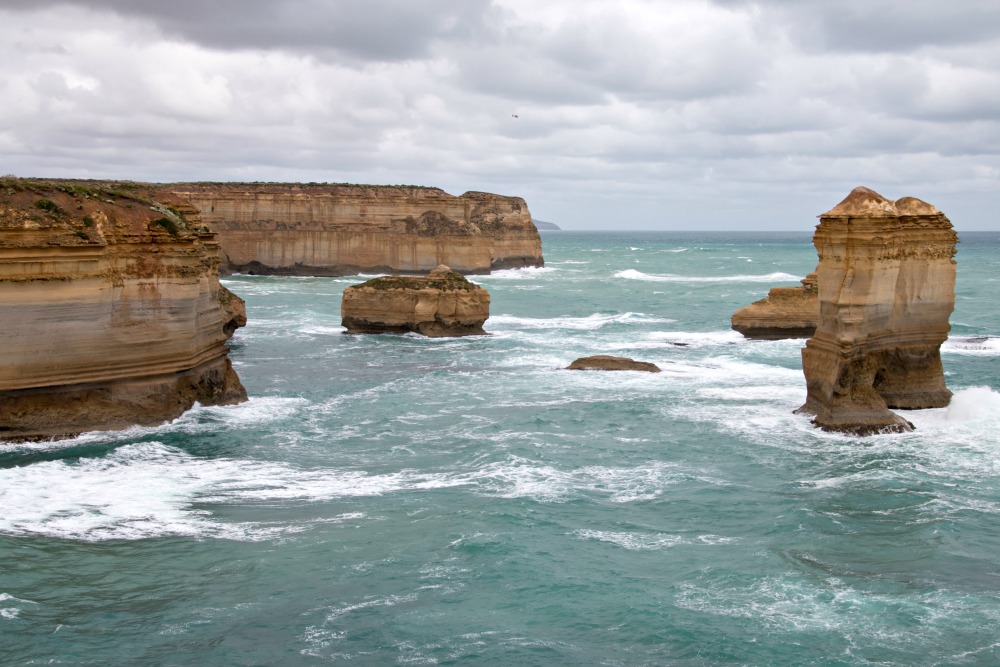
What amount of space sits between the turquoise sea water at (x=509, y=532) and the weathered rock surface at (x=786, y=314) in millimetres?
9171

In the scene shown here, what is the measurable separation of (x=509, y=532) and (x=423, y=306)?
22853 mm

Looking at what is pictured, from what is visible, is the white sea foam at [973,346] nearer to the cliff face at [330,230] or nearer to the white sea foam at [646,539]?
the white sea foam at [646,539]

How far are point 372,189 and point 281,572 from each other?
6672 centimetres

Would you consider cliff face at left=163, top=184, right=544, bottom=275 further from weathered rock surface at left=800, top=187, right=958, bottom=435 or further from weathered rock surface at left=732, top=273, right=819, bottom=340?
weathered rock surface at left=800, top=187, right=958, bottom=435

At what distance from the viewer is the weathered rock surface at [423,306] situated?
36.1 m

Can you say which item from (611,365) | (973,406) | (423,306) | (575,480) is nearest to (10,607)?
(575,480)

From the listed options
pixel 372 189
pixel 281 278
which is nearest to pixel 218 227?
pixel 281 278

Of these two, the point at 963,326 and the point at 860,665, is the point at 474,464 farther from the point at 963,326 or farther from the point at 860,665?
the point at 963,326

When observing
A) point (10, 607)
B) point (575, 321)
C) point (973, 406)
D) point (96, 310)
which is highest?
point (96, 310)

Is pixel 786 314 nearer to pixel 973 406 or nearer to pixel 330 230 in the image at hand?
pixel 973 406

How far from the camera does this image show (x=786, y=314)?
1364 inches

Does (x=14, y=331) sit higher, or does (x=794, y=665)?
(x=14, y=331)

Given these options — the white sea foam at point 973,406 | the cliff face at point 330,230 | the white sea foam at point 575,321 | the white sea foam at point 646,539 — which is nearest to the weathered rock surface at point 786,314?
the white sea foam at point 575,321

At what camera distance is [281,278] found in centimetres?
7331
